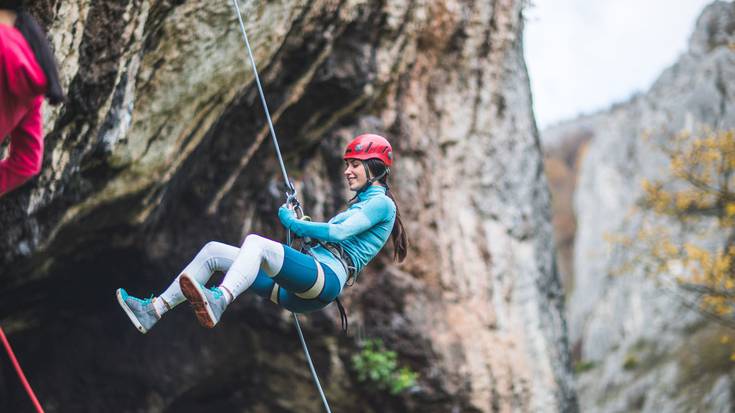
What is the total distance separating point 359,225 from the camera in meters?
5.64

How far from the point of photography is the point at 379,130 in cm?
1101

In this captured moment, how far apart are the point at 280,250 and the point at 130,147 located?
335cm

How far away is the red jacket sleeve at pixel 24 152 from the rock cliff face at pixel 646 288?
14.6 m

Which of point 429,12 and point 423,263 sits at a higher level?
point 429,12

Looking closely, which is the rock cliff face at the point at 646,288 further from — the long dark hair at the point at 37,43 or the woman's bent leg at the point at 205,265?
the long dark hair at the point at 37,43

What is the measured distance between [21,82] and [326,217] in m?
6.82

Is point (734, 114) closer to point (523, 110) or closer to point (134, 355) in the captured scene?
point (523, 110)

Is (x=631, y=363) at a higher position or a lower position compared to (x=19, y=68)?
lower

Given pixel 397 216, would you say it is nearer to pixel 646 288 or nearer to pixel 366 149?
pixel 366 149

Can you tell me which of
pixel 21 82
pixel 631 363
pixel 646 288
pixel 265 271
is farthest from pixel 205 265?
pixel 646 288

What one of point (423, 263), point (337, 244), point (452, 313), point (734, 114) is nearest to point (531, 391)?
point (452, 313)

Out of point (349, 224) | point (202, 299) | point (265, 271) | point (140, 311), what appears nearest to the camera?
point (202, 299)

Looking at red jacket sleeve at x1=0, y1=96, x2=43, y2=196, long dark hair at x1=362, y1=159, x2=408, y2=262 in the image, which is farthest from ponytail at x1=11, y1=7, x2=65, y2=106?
long dark hair at x1=362, y1=159, x2=408, y2=262

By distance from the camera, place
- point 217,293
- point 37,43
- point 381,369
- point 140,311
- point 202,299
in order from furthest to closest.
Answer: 1. point 381,369
2. point 140,311
3. point 217,293
4. point 202,299
5. point 37,43
